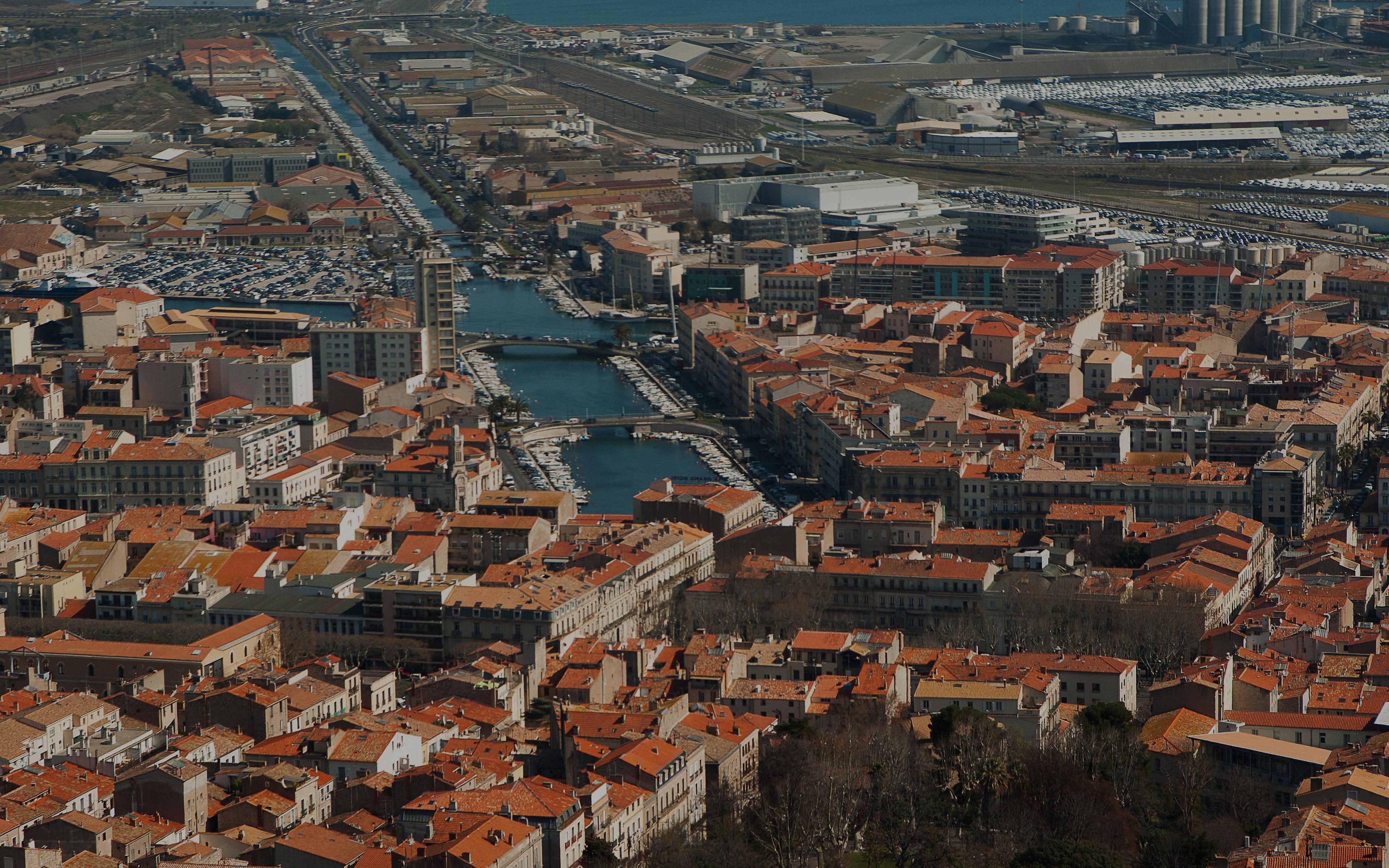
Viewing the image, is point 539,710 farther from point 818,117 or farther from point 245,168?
point 818,117

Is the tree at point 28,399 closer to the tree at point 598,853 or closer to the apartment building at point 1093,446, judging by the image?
the apartment building at point 1093,446

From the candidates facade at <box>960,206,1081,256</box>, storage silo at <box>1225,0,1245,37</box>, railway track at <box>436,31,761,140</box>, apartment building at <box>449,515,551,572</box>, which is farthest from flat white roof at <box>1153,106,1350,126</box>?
apartment building at <box>449,515,551,572</box>

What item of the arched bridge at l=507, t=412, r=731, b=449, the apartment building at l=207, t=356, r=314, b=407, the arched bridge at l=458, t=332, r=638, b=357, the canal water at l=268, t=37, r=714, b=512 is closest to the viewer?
the canal water at l=268, t=37, r=714, b=512

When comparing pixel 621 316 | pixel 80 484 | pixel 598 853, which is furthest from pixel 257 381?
pixel 598 853

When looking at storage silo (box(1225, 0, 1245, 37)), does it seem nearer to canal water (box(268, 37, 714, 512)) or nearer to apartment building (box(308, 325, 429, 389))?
canal water (box(268, 37, 714, 512))

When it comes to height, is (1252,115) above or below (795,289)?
above

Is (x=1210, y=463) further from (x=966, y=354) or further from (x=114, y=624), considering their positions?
(x=114, y=624)

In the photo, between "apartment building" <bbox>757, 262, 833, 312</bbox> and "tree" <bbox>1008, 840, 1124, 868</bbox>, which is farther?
"apartment building" <bbox>757, 262, 833, 312</bbox>
